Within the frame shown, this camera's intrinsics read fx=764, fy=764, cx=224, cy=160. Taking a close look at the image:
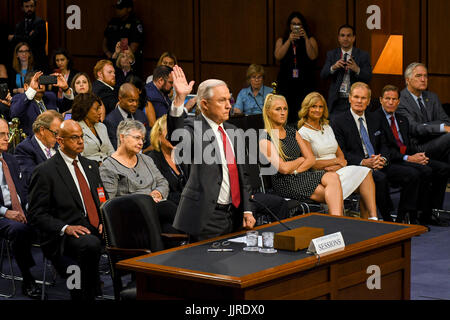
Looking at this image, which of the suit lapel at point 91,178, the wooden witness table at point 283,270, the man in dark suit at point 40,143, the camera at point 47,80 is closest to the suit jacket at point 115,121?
the camera at point 47,80

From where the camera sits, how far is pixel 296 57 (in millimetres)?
9383

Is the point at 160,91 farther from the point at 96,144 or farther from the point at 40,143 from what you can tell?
the point at 40,143

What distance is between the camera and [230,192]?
12.9 ft

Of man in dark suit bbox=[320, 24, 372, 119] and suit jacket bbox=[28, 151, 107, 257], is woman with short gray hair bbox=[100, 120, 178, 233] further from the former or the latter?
man in dark suit bbox=[320, 24, 372, 119]

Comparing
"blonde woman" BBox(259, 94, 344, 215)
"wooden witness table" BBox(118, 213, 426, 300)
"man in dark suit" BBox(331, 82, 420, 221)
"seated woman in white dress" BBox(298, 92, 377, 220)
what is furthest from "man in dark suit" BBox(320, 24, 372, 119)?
"wooden witness table" BBox(118, 213, 426, 300)

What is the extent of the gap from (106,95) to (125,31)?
279cm

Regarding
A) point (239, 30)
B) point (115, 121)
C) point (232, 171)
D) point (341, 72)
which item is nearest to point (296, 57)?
point (341, 72)

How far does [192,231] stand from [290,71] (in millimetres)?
5787

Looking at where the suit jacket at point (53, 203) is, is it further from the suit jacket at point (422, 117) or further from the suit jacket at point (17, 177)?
the suit jacket at point (422, 117)

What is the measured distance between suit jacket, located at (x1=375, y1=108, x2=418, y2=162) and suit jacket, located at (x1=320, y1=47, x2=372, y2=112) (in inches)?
47.5

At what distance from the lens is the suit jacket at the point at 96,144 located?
6375 millimetres

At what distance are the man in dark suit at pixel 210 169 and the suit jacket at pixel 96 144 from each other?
8.57ft

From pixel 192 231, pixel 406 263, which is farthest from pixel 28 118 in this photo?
pixel 406 263
